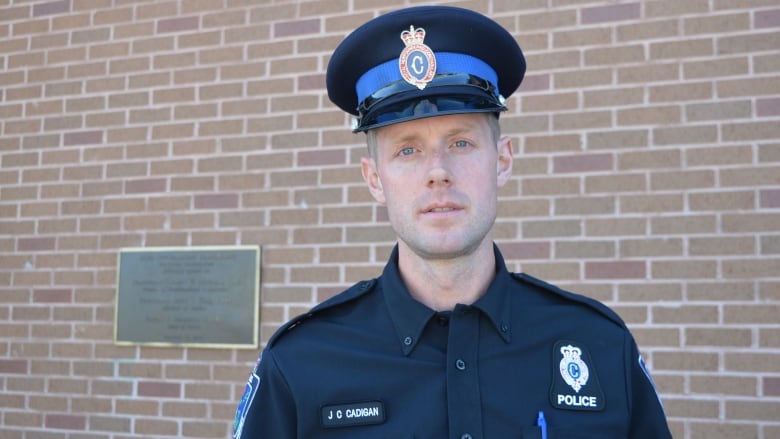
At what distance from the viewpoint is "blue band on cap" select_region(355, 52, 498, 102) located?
1.98m

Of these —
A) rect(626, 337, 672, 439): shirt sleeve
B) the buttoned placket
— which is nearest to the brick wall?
rect(626, 337, 672, 439): shirt sleeve

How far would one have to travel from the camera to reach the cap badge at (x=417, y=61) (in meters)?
1.92

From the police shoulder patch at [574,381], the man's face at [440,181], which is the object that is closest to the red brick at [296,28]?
the man's face at [440,181]

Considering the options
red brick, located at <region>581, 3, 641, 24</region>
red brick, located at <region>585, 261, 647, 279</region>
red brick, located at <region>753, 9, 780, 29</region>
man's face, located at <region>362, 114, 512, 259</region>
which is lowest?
red brick, located at <region>585, 261, 647, 279</region>

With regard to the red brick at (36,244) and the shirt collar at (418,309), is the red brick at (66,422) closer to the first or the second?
the red brick at (36,244)

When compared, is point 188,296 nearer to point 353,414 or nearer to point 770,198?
point 353,414

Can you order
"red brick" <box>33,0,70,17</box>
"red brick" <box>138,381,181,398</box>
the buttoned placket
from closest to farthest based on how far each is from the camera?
the buttoned placket, "red brick" <box>138,381,181,398</box>, "red brick" <box>33,0,70,17</box>

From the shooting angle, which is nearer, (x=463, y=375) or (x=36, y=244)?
(x=463, y=375)

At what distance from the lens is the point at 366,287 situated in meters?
2.12

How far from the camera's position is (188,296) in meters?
4.04

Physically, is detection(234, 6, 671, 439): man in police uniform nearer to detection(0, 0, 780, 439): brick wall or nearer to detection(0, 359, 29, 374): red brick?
detection(0, 0, 780, 439): brick wall

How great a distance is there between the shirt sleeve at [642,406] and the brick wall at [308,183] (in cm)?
142

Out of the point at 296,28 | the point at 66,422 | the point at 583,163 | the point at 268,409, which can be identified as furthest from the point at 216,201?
the point at 268,409

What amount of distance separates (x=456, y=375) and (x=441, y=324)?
0.15 meters
